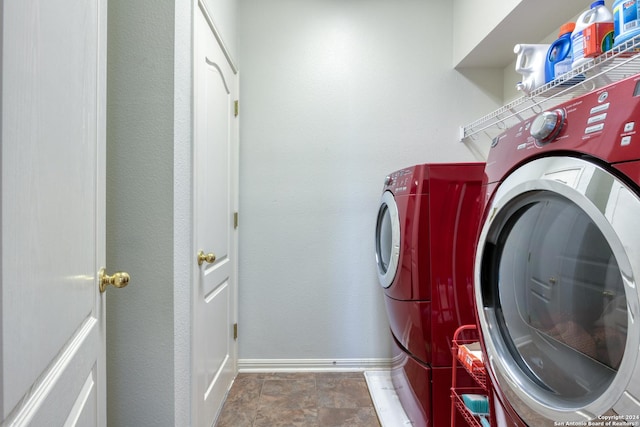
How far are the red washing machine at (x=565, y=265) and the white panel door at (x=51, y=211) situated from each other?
829mm

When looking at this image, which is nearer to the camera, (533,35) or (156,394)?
(156,394)

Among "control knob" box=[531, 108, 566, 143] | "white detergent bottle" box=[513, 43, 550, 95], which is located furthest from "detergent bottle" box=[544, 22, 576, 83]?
"control knob" box=[531, 108, 566, 143]

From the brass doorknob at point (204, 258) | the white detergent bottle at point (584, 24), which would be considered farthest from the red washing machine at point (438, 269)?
the brass doorknob at point (204, 258)

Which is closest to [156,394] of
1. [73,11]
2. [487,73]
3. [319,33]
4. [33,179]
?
[33,179]

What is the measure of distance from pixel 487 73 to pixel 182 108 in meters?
2.03

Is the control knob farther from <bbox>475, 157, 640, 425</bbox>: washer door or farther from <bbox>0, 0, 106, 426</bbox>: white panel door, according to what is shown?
<bbox>0, 0, 106, 426</bbox>: white panel door

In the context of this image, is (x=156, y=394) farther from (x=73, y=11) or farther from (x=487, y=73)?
(x=487, y=73)

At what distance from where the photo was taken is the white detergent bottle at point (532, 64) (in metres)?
1.29

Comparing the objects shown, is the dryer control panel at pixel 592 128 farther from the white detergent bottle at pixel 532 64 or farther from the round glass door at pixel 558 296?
the white detergent bottle at pixel 532 64

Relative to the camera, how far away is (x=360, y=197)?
219cm

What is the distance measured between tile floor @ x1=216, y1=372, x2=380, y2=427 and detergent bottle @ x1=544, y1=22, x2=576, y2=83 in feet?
5.86

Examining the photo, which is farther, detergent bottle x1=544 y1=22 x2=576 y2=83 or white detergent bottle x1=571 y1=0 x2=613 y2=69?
detergent bottle x1=544 y1=22 x2=576 y2=83

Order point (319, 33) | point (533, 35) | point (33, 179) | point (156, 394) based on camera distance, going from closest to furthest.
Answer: point (33, 179), point (156, 394), point (533, 35), point (319, 33)

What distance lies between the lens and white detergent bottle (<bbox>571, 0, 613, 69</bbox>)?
1000 mm
